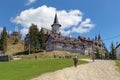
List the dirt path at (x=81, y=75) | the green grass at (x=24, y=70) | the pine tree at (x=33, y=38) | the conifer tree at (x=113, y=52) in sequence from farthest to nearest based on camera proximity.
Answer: the pine tree at (x=33, y=38), the conifer tree at (x=113, y=52), the green grass at (x=24, y=70), the dirt path at (x=81, y=75)

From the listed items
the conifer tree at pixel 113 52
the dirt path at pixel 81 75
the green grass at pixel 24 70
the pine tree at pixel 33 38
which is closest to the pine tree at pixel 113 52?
the conifer tree at pixel 113 52

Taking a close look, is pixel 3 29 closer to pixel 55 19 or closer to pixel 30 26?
pixel 30 26

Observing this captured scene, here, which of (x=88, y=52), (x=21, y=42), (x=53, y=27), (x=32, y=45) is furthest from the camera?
(x=53, y=27)

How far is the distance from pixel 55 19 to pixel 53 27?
5.39 meters

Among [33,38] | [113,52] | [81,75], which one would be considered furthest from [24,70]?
[33,38]

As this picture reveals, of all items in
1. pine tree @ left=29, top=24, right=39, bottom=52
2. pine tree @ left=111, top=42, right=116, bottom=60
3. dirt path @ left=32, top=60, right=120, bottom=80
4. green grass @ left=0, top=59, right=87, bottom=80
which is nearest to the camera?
dirt path @ left=32, top=60, right=120, bottom=80

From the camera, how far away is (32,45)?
11212 centimetres

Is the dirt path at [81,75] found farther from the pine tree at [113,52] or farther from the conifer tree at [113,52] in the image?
the pine tree at [113,52]

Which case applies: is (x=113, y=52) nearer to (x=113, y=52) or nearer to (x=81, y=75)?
(x=113, y=52)

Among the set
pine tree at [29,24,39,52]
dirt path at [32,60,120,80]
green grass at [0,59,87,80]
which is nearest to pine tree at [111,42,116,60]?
pine tree at [29,24,39,52]

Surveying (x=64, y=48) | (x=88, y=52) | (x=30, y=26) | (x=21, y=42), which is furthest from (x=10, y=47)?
(x=88, y=52)

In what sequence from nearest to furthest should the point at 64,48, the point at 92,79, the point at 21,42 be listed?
the point at 92,79 < the point at 64,48 < the point at 21,42

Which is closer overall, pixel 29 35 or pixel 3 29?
pixel 29 35

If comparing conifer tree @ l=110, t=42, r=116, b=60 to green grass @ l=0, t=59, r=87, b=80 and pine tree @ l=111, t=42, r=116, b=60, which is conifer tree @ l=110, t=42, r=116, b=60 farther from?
green grass @ l=0, t=59, r=87, b=80
